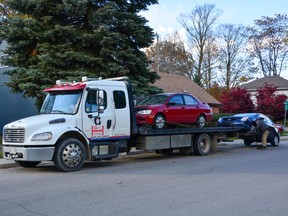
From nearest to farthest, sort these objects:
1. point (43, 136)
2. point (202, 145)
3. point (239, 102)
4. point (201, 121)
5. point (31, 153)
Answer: point (31, 153)
point (43, 136)
point (201, 121)
point (202, 145)
point (239, 102)

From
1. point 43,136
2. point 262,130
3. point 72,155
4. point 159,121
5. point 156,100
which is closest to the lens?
point 43,136

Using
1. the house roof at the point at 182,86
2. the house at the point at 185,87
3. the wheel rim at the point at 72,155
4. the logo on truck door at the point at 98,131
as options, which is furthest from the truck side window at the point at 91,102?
the house at the point at 185,87

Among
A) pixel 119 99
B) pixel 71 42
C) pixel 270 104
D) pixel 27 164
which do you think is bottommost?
pixel 27 164

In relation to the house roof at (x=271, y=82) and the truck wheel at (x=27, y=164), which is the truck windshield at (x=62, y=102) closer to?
the truck wheel at (x=27, y=164)

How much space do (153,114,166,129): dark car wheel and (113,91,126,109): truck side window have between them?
1.50m

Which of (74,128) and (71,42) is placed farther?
(71,42)

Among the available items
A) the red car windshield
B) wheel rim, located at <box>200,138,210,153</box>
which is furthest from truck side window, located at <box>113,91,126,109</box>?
wheel rim, located at <box>200,138,210,153</box>

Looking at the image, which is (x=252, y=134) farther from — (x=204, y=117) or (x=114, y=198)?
(x=114, y=198)

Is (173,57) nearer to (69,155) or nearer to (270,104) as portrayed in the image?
(270,104)

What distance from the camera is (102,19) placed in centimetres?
1777

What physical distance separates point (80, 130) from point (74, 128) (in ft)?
0.88

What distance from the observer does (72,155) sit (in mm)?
11336

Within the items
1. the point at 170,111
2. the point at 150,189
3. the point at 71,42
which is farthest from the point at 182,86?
the point at 150,189

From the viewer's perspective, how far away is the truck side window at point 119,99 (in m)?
12.7
